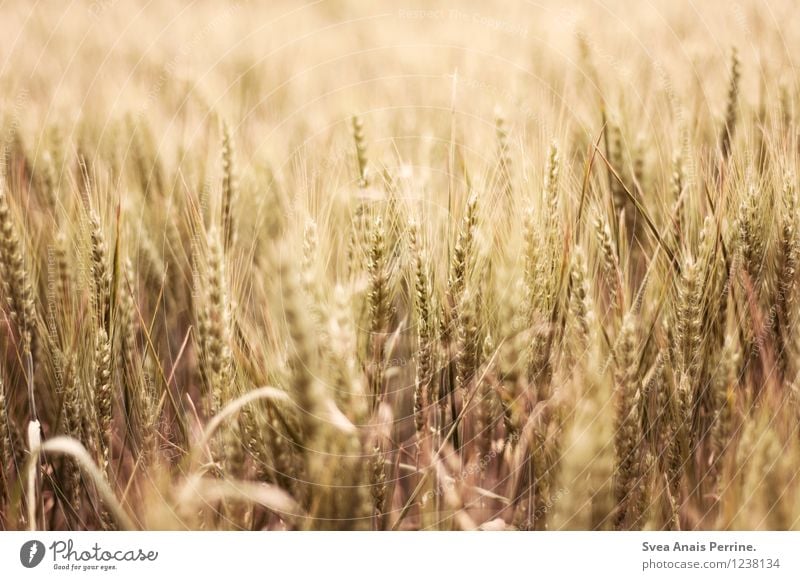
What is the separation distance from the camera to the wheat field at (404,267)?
1.87ft

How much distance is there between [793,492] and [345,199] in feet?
1.98

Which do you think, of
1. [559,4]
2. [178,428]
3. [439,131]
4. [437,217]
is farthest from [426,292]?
[559,4]

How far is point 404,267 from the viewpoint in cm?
62

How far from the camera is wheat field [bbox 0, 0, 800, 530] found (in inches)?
22.5

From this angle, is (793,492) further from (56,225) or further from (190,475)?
(56,225)

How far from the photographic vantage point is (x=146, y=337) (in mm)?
633
